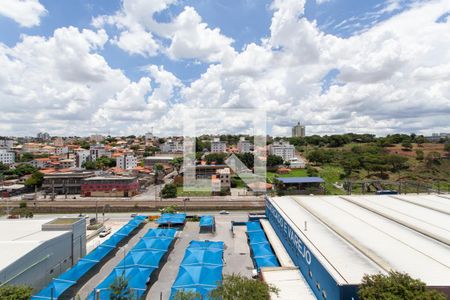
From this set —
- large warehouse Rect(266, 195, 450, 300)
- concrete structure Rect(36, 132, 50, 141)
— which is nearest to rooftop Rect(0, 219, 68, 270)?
large warehouse Rect(266, 195, 450, 300)

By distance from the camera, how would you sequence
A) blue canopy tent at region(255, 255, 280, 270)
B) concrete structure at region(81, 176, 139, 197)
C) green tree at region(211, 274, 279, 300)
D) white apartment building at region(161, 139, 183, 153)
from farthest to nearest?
white apartment building at region(161, 139, 183, 153) < concrete structure at region(81, 176, 139, 197) < blue canopy tent at region(255, 255, 280, 270) < green tree at region(211, 274, 279, 300)

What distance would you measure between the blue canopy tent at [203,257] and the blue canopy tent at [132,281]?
1.83 metres

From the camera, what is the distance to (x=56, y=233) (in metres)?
14.1

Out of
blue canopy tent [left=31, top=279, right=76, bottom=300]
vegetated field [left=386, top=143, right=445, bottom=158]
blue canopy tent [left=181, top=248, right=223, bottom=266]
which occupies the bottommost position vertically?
blue canopy tent [left=31, top=279, right=76, bottom=300]

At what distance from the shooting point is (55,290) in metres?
10.8

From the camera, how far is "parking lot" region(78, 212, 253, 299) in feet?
40.5

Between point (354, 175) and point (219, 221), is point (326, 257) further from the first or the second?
point (354, 175)

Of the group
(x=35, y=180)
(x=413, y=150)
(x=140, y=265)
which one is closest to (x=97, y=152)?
(x=35, y=180)

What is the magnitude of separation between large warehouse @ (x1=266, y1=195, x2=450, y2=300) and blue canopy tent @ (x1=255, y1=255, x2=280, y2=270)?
3.05 ft

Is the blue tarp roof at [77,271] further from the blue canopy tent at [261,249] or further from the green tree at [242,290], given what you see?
the blue canopy tent at [261,249]

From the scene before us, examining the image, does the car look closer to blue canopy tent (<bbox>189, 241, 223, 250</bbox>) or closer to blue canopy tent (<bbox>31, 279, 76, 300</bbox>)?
blue canopy tent (<bbox>189, 241, 223, 250</bbox>)

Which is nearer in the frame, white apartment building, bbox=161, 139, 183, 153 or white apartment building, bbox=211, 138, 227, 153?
white apartment building, bbox=211, 138, 227, 153

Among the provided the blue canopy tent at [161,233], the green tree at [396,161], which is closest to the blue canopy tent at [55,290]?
the blue canopy tent at [161,233]

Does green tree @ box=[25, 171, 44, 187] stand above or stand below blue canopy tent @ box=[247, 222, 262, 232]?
above
